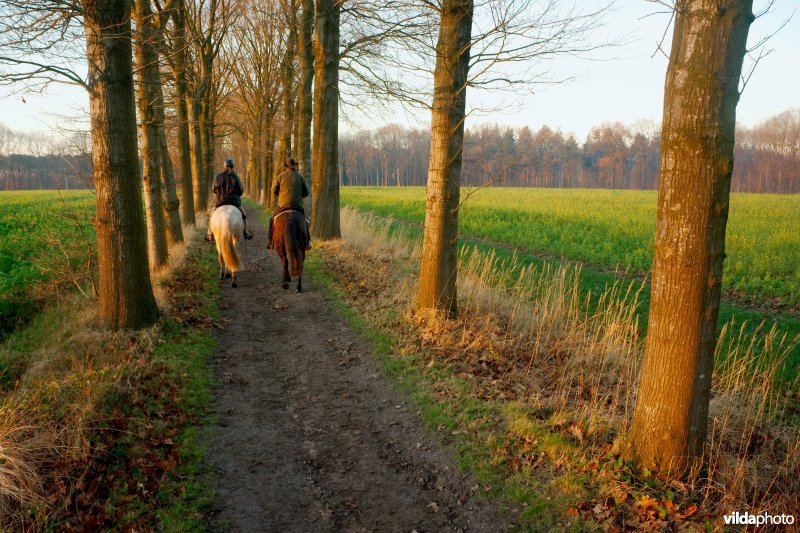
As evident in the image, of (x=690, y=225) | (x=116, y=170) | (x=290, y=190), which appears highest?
(x=116, y=170)

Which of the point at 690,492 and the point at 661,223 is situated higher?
the point at 661,223

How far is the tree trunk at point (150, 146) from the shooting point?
1004cm

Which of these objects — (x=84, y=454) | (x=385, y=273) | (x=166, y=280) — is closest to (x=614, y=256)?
(x=385, y=273)

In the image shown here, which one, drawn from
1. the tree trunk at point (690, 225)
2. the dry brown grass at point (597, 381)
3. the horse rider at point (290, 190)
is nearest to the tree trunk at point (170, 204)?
the horse rider at point (290, 190)

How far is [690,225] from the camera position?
3691mm

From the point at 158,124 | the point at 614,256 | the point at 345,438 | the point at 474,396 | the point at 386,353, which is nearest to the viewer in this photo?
the point at 345,438

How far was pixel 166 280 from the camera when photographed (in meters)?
9.75

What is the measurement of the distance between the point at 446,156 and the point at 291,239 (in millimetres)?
4240

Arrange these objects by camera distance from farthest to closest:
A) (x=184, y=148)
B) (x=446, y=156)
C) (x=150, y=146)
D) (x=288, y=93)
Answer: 1. (x=288, y=93)
2. (x=184, y=148)
3. (x=150, y=146)
4. (x=446, y=156)

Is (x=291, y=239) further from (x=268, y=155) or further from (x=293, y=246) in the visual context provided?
(x=268, y=155)

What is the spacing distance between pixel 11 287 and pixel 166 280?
14.9 ft

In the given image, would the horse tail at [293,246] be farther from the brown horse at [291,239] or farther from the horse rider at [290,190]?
the horse rider at [290,190]

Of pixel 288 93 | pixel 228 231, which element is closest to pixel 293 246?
pixel 228 231

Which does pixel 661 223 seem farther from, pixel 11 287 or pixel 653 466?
pixel 11 287
